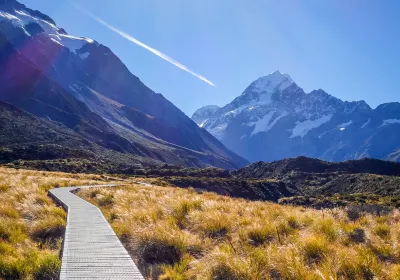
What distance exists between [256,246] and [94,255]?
11.6 feet

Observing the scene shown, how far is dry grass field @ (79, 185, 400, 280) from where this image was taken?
5828 millimetres

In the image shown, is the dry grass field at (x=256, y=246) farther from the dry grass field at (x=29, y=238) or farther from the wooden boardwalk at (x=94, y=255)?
the dry grass field at (x=29, y=238)

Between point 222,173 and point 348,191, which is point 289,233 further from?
point 222,173

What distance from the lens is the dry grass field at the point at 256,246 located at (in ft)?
19.1

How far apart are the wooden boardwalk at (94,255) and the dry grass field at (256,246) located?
626 millimetres

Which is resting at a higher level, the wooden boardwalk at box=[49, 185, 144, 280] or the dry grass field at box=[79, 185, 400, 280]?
the dry grass field at box=[79, 185, 400, 280]

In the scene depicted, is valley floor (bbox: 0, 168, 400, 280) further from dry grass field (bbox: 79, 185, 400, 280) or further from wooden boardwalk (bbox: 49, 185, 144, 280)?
wooden boardwalk (bbox: 49, 185, 144, 280)

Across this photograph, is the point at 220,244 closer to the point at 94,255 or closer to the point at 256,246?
the point at 256,246

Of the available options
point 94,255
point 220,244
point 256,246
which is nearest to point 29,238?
point 94,255

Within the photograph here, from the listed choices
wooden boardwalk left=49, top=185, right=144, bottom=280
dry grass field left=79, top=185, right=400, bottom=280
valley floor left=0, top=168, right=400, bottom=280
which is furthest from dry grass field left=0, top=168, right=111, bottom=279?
dry grass field left=79, top=185, right=400, bottom=280

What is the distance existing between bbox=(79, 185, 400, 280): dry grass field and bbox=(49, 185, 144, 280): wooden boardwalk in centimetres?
63

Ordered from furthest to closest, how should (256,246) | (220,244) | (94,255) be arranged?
(256,246) < (220,244) < (94,255)

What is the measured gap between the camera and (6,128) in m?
125

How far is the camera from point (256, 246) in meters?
7.76
